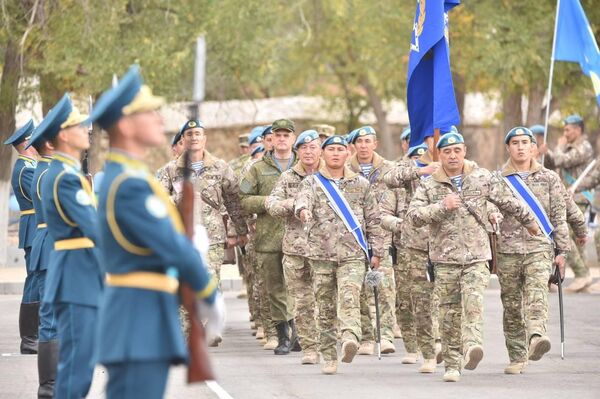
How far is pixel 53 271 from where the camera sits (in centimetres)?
1046

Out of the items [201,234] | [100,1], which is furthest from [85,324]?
[100,1]

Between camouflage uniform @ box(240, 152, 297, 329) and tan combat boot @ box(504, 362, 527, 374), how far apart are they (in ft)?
9.95

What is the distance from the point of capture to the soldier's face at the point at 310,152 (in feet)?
51.1

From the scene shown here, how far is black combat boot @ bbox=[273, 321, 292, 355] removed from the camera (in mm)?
16328

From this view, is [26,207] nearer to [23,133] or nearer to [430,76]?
[23,133]

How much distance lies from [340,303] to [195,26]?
15.7 m

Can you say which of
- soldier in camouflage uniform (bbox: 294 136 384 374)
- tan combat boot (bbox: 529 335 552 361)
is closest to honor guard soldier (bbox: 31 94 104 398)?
soldier in camouflage uniform (bbox: 294 136 384 374)

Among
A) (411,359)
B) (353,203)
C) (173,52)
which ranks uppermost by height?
(173,52)

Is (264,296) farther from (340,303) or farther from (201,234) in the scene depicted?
(201,234)

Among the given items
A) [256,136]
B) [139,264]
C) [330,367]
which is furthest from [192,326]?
[256,136]

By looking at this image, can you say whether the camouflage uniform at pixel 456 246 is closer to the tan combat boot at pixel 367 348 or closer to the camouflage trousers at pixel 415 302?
the camouflage trousers at pixel 415 302

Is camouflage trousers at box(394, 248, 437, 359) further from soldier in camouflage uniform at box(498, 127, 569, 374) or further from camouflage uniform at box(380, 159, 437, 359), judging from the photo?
soldier in camouflage uniform at box(498, 127, 569, 374)

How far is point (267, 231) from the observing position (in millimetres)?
16891

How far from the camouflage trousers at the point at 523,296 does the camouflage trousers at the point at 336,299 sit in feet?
4.04
